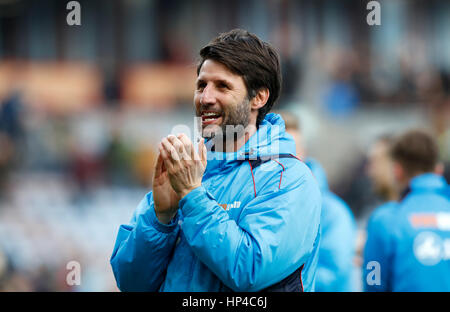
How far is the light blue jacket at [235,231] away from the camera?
7.16ft

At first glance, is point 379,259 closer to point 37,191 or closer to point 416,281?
point 416,281

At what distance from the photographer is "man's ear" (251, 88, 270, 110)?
8.67 ft

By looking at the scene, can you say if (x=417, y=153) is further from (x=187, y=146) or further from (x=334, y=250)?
(x=187, y=146)

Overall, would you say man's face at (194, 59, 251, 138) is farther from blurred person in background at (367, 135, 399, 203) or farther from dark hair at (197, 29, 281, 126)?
blurred person in background at (367, 135, 399, 203)

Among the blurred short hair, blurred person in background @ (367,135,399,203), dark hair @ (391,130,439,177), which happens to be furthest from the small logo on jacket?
blurred person in background @ (367,135,399,203)

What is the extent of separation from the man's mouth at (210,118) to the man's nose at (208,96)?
0.05m

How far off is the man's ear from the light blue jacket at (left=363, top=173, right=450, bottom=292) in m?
1.43

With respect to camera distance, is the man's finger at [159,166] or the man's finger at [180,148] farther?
the man's finger at [159,166]

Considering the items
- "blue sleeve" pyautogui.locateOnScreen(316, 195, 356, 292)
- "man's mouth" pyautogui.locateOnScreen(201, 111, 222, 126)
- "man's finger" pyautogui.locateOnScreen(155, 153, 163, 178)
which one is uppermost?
"man's mouth" pyautogui.locateOnScreen(201, 111, 222, 126)

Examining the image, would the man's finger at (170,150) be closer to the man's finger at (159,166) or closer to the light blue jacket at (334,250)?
the man's finger at (159,166)

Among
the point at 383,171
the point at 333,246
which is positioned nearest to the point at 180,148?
the point at 333,246

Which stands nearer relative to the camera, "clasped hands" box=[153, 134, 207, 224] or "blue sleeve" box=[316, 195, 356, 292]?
"clasped hands" box=[153, 134, 207, 224]

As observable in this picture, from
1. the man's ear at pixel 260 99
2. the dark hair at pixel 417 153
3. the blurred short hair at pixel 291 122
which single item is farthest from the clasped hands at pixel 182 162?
the blurred short hair at pixel 291 122

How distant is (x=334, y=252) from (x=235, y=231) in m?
2.23
